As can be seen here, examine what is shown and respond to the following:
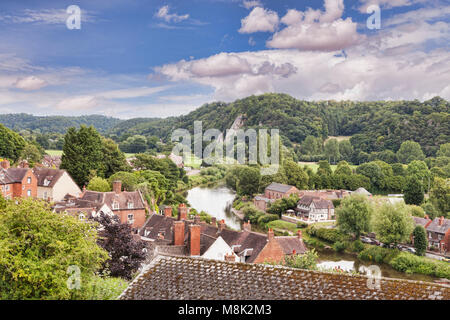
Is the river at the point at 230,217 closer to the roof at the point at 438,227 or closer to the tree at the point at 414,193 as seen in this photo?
the roof at the point at 438,227

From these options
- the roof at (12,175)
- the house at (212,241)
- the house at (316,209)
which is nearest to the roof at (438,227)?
the house at (316,209)

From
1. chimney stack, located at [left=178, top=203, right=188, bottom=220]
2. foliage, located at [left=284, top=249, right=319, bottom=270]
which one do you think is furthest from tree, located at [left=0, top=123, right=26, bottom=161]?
foliage, located at [left=284, top=249, right=319, bottom=270]

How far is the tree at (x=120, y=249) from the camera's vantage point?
58.0ft

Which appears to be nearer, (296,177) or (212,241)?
(212,241)

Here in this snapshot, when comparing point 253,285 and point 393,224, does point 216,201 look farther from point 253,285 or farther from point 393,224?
point 253,285

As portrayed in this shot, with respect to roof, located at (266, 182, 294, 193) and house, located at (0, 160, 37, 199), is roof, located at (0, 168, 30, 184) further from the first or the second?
roof, located at (266, 182, 294, 193)

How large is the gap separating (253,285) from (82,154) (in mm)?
44878

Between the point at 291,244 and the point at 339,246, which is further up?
the point at 291,244

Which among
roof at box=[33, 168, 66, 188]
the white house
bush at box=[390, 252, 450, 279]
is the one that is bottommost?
bush at box=[390, 252, 450, 279]

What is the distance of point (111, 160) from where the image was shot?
53.4 metres

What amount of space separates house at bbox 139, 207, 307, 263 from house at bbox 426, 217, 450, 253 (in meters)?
22.4

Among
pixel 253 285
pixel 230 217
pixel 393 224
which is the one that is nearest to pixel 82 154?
pixel 230 217

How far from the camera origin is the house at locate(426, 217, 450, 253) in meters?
42.1

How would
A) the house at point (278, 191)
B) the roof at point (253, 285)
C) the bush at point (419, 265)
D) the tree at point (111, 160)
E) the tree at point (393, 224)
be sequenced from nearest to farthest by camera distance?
the roof at point (253, 285), the bush at point (419, 265), the tree at point (393, 224), the tree at point (111, 160), the house at point (278, 191)
